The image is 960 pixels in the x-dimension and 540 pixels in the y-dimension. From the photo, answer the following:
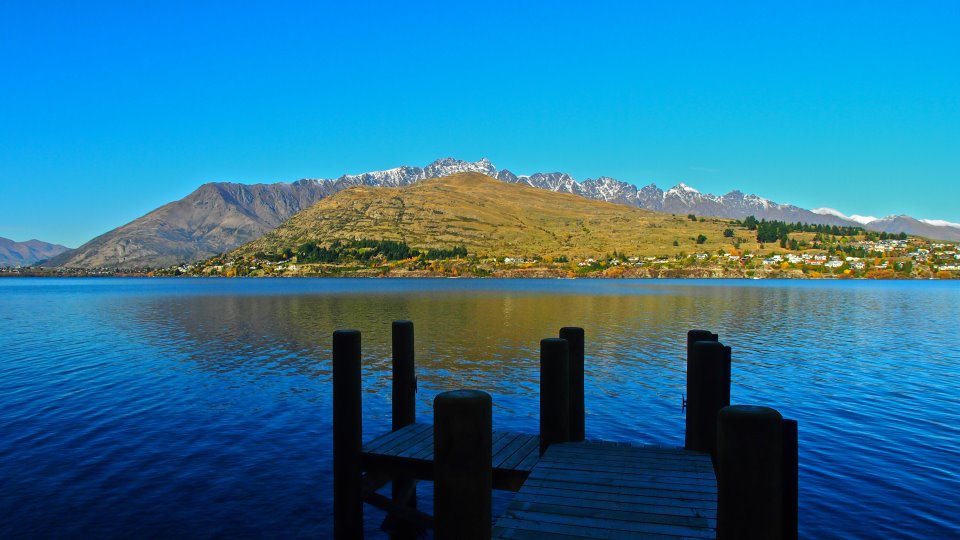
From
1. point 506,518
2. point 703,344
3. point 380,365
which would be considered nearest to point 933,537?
point 703,344

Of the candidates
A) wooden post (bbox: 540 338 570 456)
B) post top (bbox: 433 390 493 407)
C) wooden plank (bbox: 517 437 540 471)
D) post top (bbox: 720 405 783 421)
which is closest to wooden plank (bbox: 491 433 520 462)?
wooden plank (bbox: 517 437 540 471)

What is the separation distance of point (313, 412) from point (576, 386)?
14339 mm

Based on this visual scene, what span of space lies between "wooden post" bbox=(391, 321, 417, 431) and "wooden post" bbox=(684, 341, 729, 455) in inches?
258

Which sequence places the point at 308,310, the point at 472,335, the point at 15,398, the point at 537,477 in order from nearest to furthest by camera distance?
the point at 537,477 < the point at 15,398 < the point at 472,335 < the point at 308,310

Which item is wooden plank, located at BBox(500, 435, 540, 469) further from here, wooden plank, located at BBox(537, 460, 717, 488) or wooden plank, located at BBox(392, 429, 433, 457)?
wooden plank, located at BBox(392, 429, 433, 457)

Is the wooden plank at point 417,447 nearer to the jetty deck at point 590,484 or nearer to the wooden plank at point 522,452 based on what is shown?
the jetty deck at point 590,484

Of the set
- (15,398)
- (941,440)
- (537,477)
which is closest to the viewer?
(537,477)

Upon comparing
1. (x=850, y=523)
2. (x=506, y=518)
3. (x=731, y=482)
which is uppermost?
(x=731, y=482)

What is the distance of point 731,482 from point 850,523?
1083cm

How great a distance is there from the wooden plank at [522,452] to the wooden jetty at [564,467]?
0.04m

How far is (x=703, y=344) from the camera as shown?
37.9 ft

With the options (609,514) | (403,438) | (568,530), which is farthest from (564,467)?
(403,438)

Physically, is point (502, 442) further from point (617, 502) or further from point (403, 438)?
point (617, 502)

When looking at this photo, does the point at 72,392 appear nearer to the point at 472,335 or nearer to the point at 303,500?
the point at 303,500
